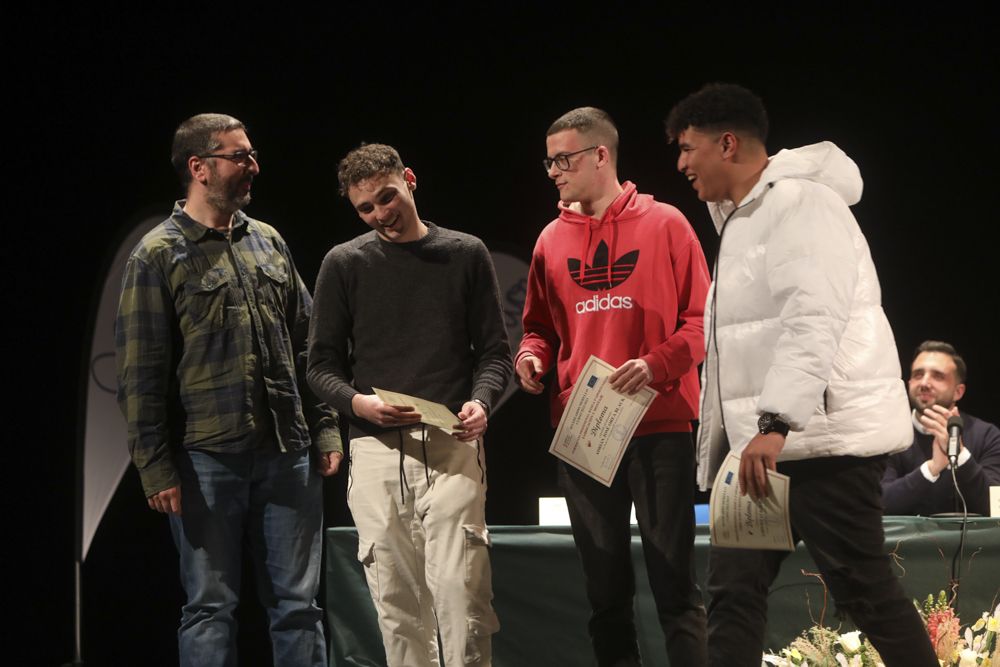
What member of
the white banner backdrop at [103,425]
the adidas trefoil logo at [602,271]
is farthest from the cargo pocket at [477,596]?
the white banner backdrop at [103,425]

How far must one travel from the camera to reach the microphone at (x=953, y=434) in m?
3.49

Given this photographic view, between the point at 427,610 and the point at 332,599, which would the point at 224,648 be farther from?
the point at 332,599

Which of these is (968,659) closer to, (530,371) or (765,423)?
(765,423)

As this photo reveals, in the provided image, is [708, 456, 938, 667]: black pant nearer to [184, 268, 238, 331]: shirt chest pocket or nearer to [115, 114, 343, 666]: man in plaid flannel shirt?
[115, 114, 343, 666]: man in plaid flannel shirt

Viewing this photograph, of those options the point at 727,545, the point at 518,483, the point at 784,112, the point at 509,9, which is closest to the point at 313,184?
the point at 509,9

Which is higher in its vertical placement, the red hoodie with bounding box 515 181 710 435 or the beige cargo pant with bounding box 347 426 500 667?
the red hoodie with bounding box 515 181 710 435

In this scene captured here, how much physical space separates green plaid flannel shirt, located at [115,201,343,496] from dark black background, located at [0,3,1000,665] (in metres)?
1.97

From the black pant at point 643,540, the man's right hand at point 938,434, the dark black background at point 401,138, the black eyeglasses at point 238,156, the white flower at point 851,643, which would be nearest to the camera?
the black pant at point 643,540

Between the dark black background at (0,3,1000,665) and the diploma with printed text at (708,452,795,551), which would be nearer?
→ the diploma with printed text at (708,452,795,551)

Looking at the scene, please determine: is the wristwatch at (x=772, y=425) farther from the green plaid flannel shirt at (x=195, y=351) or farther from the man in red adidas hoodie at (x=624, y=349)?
the green plaid flannel shirt at (x=195, y=351)

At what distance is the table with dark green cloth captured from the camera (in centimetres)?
316

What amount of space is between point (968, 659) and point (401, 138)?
331 centimetres

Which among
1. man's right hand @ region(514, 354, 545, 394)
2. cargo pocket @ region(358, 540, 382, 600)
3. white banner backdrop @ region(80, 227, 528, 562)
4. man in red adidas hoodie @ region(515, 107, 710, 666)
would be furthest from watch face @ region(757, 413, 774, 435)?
white banner backdrop @ region(80, 227, 528, 562)

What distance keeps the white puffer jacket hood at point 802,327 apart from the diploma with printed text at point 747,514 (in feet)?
0.24
